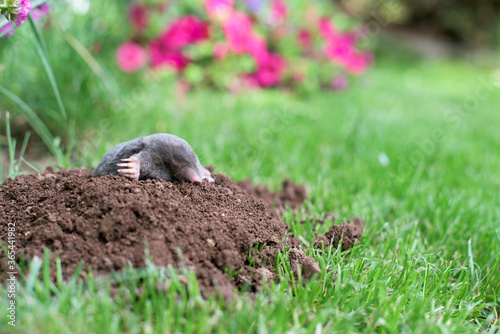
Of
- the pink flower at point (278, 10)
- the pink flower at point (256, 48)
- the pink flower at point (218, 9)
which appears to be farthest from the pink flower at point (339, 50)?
the pink flower at point (218, 9)

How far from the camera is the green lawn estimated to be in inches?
40.3

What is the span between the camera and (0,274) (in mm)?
1132

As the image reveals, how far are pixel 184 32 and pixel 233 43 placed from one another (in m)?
0.59

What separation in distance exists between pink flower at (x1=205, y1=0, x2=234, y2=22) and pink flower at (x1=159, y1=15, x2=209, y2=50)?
199 mm

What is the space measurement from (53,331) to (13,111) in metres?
2.20

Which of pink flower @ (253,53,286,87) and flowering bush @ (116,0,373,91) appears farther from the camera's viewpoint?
pink flower @ (253,53,286,87)

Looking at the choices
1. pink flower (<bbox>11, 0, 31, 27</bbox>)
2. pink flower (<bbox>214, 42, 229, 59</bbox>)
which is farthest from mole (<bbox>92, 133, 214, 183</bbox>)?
pink flower (<bbox>214, 42, 229, 59</bbox>)

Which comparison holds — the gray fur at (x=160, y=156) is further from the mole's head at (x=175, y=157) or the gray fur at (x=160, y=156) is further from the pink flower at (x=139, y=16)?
the pink flower at (x=139, y=16)

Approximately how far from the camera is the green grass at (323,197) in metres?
1.03

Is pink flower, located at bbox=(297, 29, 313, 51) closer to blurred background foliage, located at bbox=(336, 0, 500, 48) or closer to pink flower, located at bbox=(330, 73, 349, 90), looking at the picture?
pink flower, located at bbox=(330, 73, 349, 90)

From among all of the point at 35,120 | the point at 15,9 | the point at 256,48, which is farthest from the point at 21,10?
the point at 256,48

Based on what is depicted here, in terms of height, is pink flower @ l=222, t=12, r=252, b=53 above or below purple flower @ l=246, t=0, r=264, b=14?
below

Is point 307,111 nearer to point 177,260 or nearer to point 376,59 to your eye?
point 177,260

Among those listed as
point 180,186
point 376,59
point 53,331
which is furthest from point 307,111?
point 376,59
